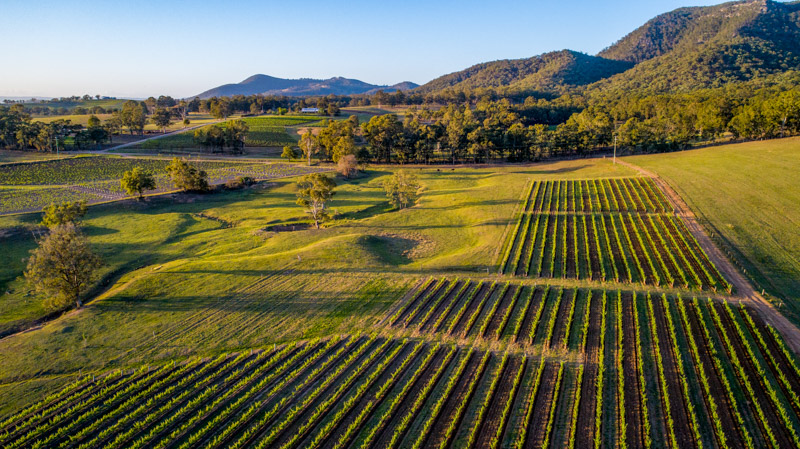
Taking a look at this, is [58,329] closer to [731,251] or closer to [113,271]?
[113,271]

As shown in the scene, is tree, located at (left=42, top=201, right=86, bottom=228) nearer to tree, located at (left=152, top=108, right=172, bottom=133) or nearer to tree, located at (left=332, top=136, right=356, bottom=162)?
tree, located at (left=332, top=136, right=356, bottom=162)

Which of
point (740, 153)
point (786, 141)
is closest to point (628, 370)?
point (740, 153)

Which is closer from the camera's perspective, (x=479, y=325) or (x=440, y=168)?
(x=479, y=325)

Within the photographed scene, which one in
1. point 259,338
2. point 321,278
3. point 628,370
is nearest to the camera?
point 628,370

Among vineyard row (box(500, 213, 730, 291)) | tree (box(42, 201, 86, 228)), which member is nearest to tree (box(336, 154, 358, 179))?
vineyard row (box(500, 213, 730, 291))

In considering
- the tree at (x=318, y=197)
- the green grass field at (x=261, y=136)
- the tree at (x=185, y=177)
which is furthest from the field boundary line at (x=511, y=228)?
the green grass field at (x=261, y=136)

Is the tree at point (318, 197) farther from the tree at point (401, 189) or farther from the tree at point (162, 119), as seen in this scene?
the tree at point (162, 119)

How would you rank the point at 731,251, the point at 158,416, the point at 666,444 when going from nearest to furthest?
the point at 666,444, the point at 158,416, the point at 731,251
